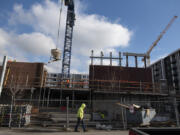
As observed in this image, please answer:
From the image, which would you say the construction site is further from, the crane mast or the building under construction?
the crane mast

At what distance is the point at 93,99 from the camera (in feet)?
54.2

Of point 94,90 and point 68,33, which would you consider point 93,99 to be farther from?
point 68,33

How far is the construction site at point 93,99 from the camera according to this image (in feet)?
32.6

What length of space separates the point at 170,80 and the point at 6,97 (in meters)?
65.6

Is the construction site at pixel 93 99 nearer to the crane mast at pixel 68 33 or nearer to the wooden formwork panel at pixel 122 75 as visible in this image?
the wooden formwork panel at pixel 122 75

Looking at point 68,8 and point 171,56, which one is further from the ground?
point 68,8

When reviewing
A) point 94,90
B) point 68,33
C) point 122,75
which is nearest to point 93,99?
point 94,90

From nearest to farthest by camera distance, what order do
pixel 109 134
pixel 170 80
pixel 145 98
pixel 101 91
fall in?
pixel 109 134 → pixel 101 91 → pixel 145 98 → pixel 170 80

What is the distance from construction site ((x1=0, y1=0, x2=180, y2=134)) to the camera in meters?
9.95

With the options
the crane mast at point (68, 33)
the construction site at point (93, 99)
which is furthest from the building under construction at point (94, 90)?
the crane mast at point (68, 33)

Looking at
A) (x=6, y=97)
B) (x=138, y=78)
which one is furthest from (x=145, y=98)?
(x=6, y=97)

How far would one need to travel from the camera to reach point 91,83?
18766 millimetres

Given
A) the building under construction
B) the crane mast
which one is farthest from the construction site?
the crane mast

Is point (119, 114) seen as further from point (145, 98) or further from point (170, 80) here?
point (170, 80)
